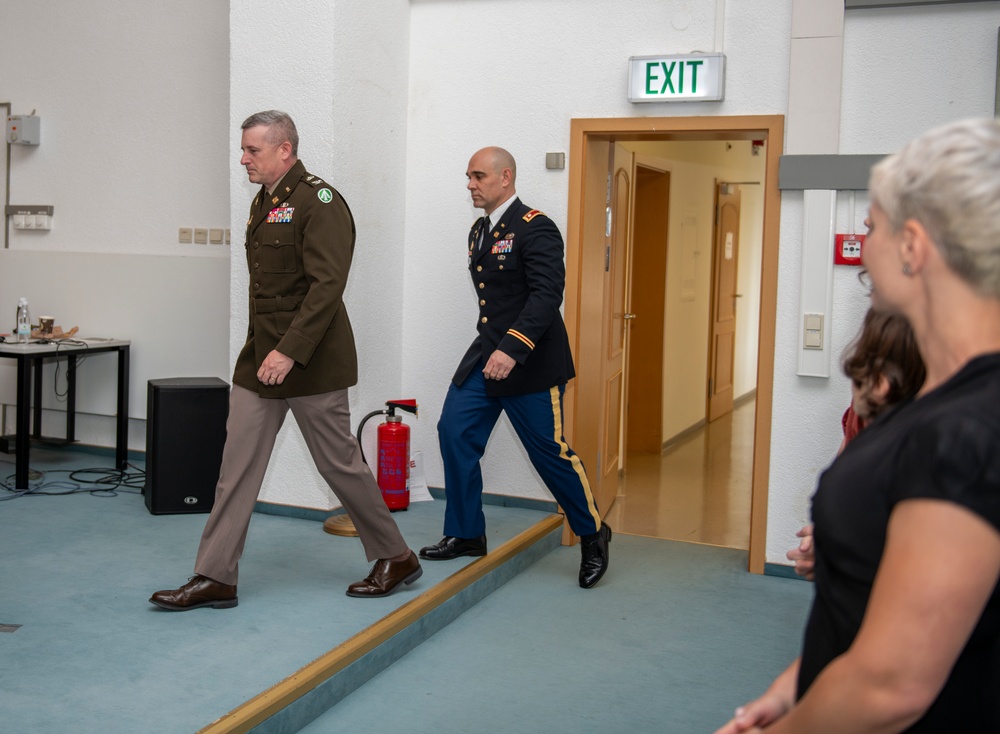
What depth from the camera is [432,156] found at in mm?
5078

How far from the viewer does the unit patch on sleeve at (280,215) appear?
3.38m

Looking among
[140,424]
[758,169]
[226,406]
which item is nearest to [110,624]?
[226,406]

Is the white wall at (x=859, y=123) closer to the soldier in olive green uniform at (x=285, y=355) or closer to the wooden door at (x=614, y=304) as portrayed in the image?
the wooden door at (x=614, y=304)

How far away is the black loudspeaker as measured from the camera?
4.71 m

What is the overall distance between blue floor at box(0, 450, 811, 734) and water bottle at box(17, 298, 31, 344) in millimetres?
1260

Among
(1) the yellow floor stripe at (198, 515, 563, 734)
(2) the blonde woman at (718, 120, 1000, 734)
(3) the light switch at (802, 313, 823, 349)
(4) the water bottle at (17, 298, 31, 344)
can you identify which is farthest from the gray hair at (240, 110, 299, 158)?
(4) the water bottle at (17, 298, 31, 344)

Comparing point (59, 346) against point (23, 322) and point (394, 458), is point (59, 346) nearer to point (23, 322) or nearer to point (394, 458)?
point (23, 322)

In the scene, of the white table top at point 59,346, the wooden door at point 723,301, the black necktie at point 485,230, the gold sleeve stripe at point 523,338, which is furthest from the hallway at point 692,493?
the white table top at point 59,346

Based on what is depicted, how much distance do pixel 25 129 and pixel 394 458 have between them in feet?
10.4

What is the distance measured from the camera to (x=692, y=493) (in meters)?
6.12

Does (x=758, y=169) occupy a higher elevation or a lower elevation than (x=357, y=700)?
higher

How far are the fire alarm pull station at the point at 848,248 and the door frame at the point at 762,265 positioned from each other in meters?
0.25

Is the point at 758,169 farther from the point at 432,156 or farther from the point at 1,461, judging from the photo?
the point at 1,461

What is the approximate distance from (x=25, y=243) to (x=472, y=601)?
3966 mm
